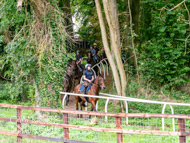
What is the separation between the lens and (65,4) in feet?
71.4

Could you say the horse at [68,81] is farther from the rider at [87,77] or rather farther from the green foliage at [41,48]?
the green foliage at [41,48]

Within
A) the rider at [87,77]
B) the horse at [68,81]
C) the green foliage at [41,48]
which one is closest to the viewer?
the green foliage at [41,48]

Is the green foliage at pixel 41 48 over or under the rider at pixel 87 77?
over

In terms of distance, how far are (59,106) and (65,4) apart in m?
13.0

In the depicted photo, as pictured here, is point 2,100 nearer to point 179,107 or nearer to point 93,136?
point 93,136

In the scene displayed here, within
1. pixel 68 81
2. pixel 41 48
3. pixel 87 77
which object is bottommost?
pixel 68 81

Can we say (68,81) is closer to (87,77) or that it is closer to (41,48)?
(87,77)

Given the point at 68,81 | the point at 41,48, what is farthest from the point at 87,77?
the point at 68,81

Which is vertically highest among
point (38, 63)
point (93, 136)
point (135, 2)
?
point (135, 2)

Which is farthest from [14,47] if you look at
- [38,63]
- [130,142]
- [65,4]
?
[65,4]

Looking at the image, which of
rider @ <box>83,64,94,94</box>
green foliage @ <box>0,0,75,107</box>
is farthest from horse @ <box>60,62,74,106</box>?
green foliage @ <box>0,0,75,107</box>

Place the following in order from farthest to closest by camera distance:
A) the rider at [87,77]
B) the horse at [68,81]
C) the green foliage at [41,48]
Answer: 1. the horse at [68,81]
2. the rider at [87,77]
3. the green foliage at [41,48]

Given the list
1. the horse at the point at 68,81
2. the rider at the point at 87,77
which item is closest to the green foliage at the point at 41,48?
the rider at the point at 87,77

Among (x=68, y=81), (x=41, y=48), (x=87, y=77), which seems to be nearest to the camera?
(x=41, y=48)
